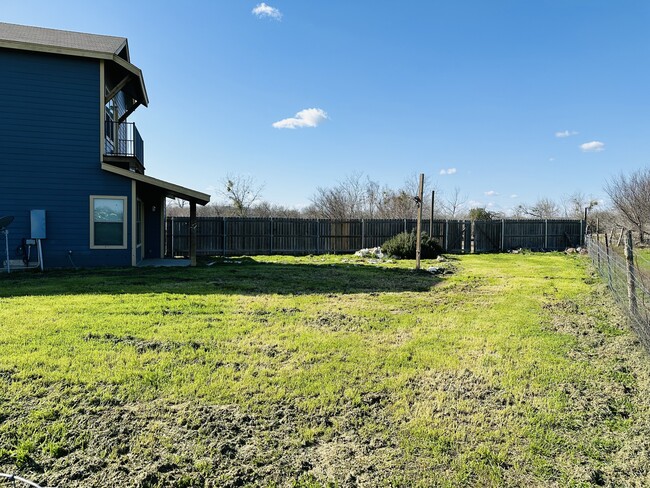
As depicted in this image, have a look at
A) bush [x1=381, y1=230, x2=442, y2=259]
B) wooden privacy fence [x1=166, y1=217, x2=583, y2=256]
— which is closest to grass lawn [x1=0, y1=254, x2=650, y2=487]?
bush [x1=381, y1=230, x2=442, y2=259]

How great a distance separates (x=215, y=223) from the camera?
17.7 m

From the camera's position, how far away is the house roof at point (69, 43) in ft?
33.3

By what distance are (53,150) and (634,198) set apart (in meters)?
25.6

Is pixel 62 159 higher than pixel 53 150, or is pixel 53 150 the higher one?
pixel 53 150

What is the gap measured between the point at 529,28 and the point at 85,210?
14308 millimetres

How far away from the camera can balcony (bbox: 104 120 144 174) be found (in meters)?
11.5

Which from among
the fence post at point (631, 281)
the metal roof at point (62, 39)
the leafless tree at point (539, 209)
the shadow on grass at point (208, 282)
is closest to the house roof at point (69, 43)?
the metal roof at point (62, 39)

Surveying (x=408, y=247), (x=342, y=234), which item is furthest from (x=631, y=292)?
(x=342, y=234)

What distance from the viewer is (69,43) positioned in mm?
10969

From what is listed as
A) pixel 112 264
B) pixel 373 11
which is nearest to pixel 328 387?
pixel 112 264

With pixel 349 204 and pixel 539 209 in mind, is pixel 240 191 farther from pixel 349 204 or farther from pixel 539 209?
pixel 539 209

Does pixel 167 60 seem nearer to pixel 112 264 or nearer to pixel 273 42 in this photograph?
pixel 273 42

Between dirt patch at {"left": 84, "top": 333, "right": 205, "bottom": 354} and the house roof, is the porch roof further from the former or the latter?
dirt patch at {"left": 84, "top": 333, "right": 205, "bottom": 354}

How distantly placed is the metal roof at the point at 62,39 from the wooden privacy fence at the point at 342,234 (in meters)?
6.85
